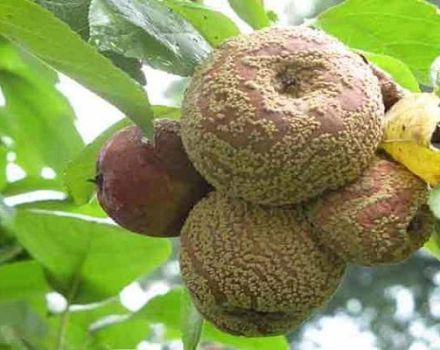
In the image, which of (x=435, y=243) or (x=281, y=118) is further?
(x=435, y=243)

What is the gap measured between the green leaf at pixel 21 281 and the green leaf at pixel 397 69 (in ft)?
1.87

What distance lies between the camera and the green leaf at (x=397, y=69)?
1030 mm

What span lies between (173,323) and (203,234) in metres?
0.60

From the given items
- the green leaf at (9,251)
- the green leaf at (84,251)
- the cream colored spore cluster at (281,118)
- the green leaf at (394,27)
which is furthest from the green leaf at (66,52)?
the green leaf at (9,251)

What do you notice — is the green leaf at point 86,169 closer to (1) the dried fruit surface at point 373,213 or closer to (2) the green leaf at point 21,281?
(1) the dried fruit surface at point 373,213

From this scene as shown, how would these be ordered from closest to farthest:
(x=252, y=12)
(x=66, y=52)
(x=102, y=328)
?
(x=66, y=52) → (x=252, y=12) → (x=102, y=328)

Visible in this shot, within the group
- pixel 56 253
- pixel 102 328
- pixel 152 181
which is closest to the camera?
pixel 152 181

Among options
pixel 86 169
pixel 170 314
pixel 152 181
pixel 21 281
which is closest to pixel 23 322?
pixel 21 281

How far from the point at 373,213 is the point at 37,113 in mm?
716

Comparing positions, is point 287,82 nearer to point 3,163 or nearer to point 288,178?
point 288,178

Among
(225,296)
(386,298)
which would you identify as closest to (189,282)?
(225,296)

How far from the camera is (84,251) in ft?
4.59

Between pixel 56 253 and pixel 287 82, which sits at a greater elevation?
pixel 287 82

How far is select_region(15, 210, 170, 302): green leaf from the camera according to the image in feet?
4.50
